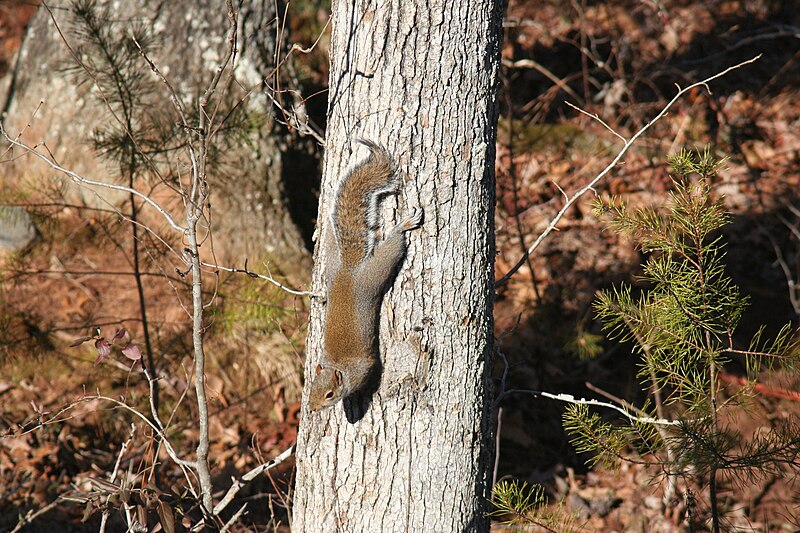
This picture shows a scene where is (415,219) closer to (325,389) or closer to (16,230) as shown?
(325,389)

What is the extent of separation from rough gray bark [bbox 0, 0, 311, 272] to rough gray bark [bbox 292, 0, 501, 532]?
182 centimetres

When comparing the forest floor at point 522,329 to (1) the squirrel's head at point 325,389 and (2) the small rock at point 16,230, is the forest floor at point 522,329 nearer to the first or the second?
(2) the small rock at point 16,230

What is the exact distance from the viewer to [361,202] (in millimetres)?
1972

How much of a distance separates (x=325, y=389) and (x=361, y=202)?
61cm

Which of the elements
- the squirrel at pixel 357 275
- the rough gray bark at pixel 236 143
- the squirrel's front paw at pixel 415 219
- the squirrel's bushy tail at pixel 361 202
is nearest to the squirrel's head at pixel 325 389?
the squirrel at pixel 357 275

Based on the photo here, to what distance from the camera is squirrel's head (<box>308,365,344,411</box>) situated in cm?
205

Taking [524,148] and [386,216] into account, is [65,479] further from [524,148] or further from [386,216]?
[524,148]

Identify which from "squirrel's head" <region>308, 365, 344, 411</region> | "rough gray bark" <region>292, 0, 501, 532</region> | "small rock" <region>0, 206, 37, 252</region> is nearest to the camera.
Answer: "rough gray bark" <region>292, 0, 501, 532</region>

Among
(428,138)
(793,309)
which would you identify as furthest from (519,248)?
(428,138)

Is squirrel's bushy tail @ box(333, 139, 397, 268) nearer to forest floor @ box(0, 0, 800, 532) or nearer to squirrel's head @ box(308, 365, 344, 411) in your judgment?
squirrel's head @ box(308, 365, 344, 411)

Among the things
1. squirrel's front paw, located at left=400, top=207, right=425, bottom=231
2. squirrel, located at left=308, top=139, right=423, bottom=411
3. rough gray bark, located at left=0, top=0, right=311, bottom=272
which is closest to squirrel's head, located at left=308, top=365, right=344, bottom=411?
squirrel, located at left=308, top=139, right=423, bottom=411

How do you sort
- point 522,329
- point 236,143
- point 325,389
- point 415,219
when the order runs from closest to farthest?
1. point 415,219
2. point 325,389
3. point 236,143
4. point 522,329

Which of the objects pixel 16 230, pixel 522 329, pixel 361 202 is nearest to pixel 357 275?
pixel 361 202

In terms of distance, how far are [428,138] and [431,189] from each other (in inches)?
5.7
